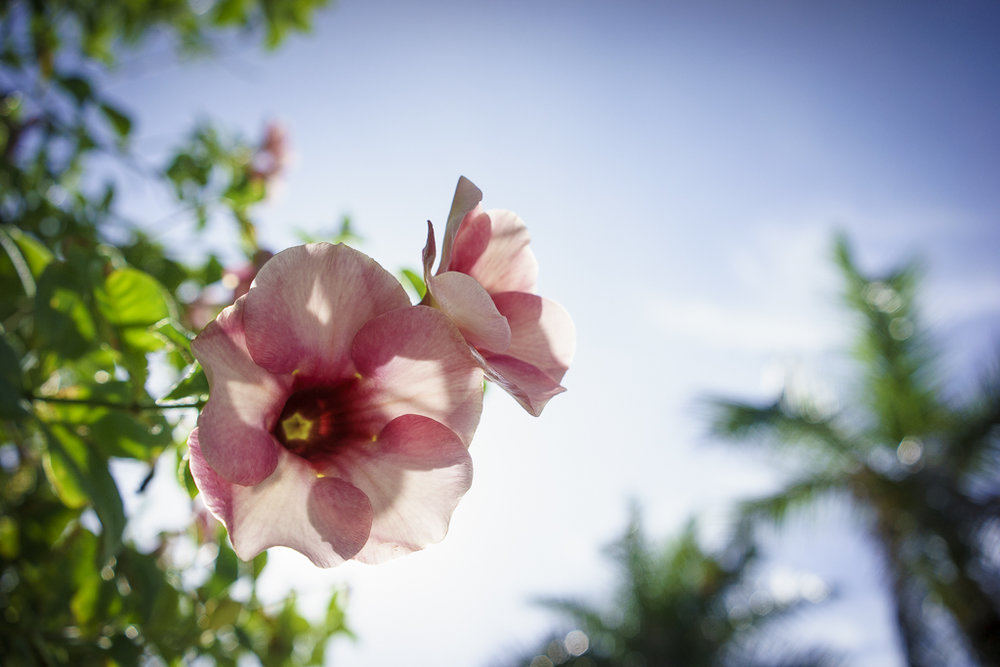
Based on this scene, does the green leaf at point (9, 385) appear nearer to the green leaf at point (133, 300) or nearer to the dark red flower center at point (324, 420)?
the green leaf at point (133, 300)

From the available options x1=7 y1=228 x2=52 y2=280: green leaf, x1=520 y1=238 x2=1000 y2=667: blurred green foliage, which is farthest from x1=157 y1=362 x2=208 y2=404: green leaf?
x1=520 y1=238 x2=1000 y2=667: blurred green foliage

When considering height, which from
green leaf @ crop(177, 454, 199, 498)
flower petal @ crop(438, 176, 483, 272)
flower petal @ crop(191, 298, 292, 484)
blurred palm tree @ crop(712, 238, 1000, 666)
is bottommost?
blurred palm tree @ crop(712, 238, 1000, 666)

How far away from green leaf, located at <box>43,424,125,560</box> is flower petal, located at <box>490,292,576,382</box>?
43 centimetres

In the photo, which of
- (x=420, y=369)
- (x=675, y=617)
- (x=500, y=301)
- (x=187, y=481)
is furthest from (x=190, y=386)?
(x=675, y=617)

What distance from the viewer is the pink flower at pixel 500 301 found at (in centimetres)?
51

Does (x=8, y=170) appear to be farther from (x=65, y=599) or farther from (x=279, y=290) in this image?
(x=279, y=290)

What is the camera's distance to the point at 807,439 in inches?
282

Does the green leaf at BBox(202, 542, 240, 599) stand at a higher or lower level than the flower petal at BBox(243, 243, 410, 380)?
lower

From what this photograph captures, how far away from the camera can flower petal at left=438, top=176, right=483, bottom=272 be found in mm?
542

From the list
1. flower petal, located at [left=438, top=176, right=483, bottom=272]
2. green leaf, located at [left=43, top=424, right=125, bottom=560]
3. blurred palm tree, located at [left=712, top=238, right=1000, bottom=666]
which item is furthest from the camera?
blurred palm tree, located at [left=712, top=238, right=1000, bottom=666]

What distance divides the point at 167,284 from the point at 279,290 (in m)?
0.80

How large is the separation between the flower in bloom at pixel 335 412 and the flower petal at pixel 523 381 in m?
0.02

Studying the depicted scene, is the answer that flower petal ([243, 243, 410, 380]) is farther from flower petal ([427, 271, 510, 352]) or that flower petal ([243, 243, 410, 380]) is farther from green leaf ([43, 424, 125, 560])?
green leaf ([43, 424, 125, 560])

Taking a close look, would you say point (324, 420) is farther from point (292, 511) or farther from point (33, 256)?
point (33, 256)
